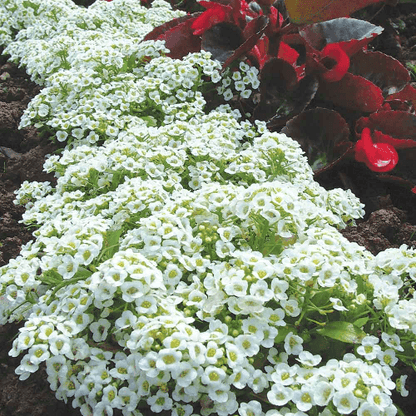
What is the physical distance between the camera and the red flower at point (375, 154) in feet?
9.70

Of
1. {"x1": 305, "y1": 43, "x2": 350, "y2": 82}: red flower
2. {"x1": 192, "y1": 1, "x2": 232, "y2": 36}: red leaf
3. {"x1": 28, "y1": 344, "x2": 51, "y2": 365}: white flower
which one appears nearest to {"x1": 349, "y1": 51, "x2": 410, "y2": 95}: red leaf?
{"x1": 305, "y1": 43, "x2": 350, "y2": 82}: red flower

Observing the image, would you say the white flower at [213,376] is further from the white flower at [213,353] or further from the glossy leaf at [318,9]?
the glossy leaf at [318,9]

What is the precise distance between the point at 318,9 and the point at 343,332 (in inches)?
102

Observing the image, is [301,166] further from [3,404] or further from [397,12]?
[397,12]

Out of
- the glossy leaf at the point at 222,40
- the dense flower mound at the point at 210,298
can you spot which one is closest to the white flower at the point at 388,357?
the dense flower mound at the point at 210,298

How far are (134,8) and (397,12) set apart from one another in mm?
2750

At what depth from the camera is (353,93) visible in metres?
3.22

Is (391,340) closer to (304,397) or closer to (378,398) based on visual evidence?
(378,398)

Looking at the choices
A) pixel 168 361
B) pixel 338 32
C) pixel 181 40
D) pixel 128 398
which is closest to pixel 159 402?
pixel 128 398

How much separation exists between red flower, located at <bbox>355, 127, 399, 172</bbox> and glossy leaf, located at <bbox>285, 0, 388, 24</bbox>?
3.29 ft

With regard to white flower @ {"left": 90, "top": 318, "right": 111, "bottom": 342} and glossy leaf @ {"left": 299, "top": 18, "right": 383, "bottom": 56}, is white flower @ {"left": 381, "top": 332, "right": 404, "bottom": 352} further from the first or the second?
glossy leaf @ {"left": 299, "top": 18, "right": 383, "bottom": 56}

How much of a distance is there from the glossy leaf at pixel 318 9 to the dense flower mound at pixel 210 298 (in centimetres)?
146

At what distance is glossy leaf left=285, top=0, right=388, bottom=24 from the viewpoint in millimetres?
3471

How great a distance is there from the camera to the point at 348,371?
59.6 inches
